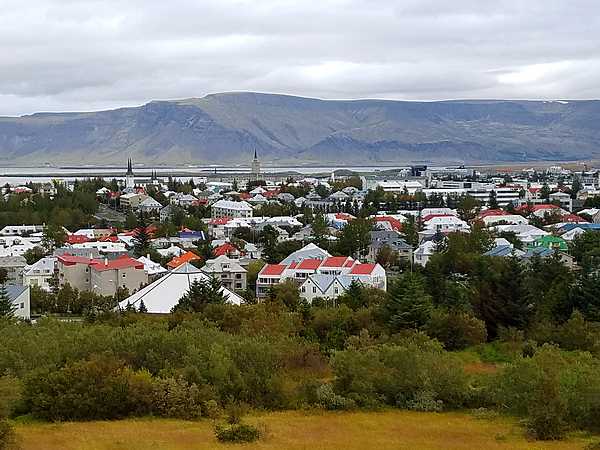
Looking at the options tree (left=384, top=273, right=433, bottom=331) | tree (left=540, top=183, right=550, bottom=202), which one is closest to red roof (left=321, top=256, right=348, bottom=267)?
tree (left=384, top=273, right=433, bottom=331)

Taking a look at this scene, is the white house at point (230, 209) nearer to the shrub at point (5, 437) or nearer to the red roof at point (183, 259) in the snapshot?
the red roof at point (183, 259)

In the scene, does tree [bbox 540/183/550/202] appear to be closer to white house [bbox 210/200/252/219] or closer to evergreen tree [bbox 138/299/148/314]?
white house [bbox 210/200/252/219]

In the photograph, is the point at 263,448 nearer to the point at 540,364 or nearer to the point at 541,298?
the point at 540,364

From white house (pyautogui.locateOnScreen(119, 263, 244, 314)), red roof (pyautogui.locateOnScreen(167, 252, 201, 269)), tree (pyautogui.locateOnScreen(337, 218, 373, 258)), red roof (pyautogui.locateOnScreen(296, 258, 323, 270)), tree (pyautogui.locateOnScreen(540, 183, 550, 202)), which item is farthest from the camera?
tree (pyautogui.locateOnScreen(540, 183, 550, 202))

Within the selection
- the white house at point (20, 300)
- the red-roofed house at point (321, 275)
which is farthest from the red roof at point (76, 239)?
the white house at point (20, 300)

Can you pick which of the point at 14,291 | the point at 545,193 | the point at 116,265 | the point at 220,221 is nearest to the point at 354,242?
the point at 116,265

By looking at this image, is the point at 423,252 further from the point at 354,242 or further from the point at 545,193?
the point at 545,193
